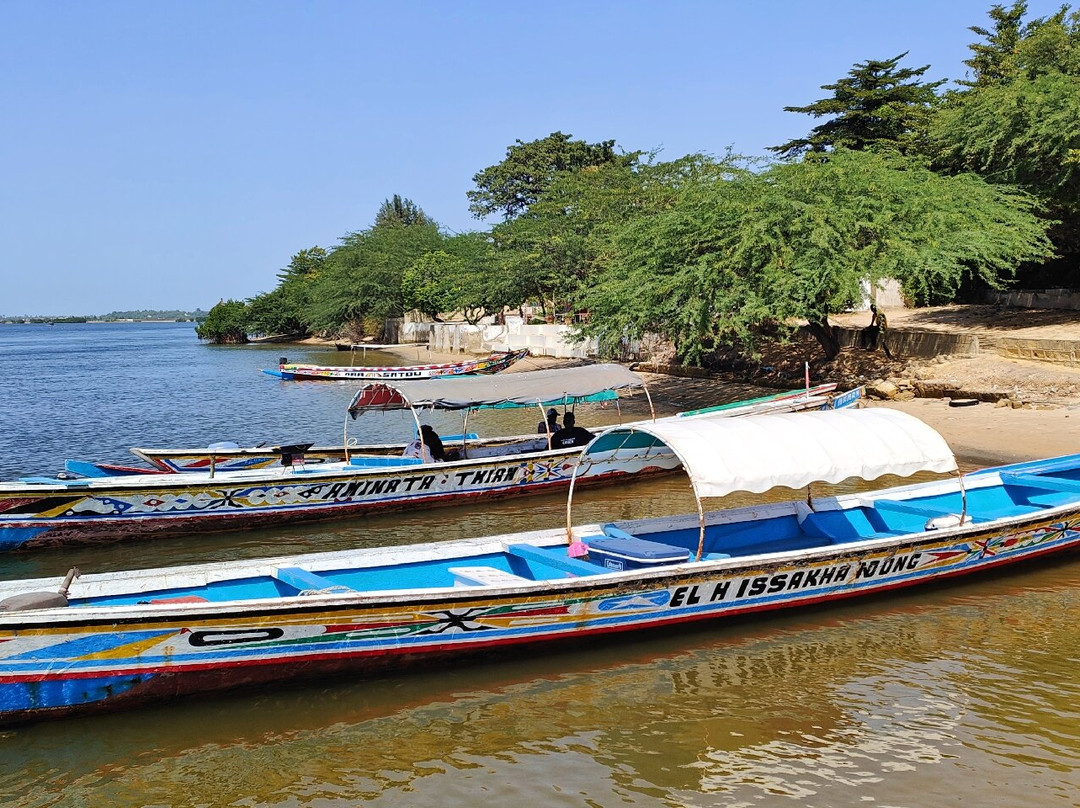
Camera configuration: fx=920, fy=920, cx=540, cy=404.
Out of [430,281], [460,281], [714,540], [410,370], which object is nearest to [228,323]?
[430,281]

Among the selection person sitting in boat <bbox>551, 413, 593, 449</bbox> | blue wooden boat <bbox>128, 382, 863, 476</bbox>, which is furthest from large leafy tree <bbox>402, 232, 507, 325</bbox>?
person sitting in boat <bbox>551, 413, 593, 449</bbox>

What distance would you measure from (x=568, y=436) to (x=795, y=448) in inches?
311

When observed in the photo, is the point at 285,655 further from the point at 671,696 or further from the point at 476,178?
the point at 476,178

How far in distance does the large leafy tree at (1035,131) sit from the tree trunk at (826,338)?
612cm

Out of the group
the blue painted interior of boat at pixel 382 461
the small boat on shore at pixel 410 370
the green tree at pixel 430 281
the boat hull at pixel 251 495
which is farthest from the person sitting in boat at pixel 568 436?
the green tree at pixel 430 281

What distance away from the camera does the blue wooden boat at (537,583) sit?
286 inches

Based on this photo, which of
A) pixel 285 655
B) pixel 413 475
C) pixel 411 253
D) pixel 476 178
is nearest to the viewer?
pixel 285 655

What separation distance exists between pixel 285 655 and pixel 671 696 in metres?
3.32

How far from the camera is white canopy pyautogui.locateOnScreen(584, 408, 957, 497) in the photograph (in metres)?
→ 8.95

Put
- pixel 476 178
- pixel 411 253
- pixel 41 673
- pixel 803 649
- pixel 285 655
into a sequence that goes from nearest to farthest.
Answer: pixel 41 673
pixel 285 655
pixel 803 649
pixel 411 253
pixel 476 178

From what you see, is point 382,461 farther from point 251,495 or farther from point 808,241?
point 808,241

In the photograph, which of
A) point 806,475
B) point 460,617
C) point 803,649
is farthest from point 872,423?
point 460,617

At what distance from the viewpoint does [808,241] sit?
829 inches

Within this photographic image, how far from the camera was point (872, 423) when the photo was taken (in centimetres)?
1000
